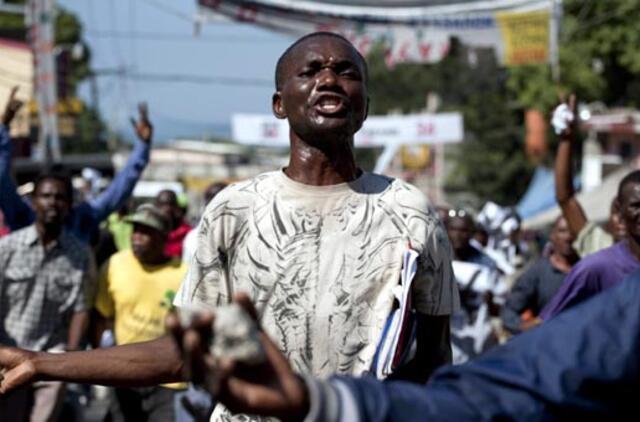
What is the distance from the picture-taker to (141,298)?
9.10m

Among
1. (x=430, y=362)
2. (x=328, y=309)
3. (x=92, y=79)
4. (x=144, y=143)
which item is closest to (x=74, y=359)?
(x=328, y=309)

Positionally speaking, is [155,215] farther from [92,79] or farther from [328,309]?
[92,79]

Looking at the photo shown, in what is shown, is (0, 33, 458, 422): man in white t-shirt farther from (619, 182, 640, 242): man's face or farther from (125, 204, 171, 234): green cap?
(125, 204, 171, 234): green cap

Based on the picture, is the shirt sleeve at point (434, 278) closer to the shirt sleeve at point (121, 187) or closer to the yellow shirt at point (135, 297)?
the yellow shirt at point (135, 297)

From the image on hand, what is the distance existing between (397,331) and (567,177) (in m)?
4.42

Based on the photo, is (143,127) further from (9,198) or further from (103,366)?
(103,366)

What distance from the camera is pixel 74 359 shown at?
3.76m

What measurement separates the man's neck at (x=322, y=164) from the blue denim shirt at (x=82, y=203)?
200 inches

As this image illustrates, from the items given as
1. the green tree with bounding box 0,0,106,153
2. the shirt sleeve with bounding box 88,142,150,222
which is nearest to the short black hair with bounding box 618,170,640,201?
the shirt sleeve with bounding box 88,142,150,222

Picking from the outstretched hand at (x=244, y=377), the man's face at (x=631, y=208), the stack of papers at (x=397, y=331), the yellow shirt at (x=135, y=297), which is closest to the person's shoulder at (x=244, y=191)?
the stack of papers at (x=397, y=331)

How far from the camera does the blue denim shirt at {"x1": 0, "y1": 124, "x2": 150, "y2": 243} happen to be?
29.6 feet

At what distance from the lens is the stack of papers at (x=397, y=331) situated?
3984 millimetres

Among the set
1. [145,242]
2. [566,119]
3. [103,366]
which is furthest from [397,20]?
[103,366]

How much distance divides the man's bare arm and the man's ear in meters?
0.87
